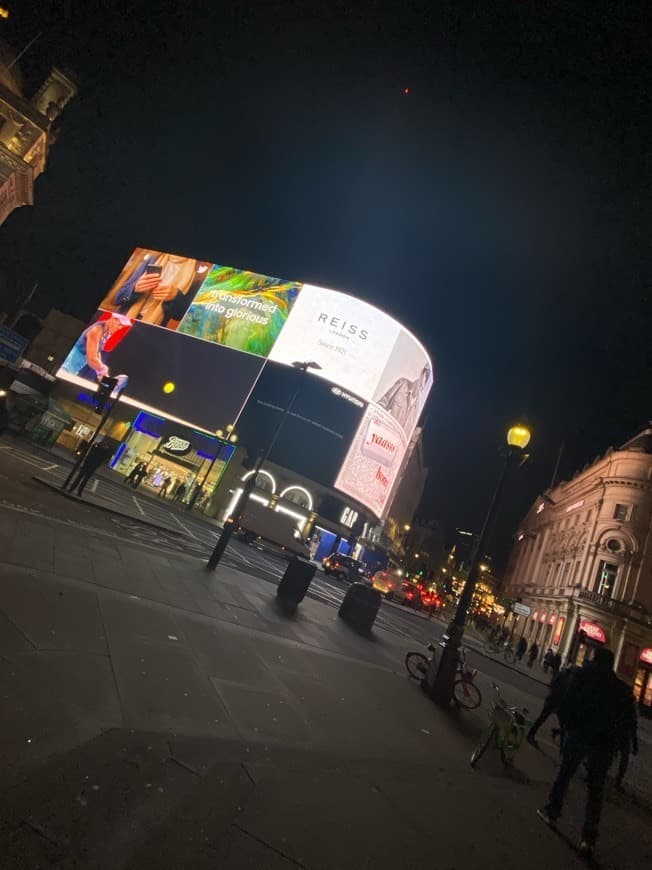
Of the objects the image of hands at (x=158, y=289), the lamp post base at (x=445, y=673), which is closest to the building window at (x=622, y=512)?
the lamp post base at (x=445, y=673)

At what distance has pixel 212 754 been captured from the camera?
3.05 metres

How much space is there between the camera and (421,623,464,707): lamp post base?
7.50m

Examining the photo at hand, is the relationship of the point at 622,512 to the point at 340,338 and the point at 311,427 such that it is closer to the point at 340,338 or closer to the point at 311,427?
the point at 311,427

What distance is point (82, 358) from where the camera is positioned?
4434cm

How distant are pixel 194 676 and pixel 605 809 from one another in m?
6.39

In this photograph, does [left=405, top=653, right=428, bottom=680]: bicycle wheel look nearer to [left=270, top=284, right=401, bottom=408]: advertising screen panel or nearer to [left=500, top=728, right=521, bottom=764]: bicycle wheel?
[left=500, top=728, right=521, bottom=764]: bicycle wheel

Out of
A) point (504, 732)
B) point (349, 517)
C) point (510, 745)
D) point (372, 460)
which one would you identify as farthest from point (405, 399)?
point (504, 732)

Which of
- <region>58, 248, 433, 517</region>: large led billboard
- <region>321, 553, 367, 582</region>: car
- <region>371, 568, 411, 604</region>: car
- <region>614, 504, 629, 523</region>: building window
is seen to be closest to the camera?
<region>321, 553, 367, 582</region>: car

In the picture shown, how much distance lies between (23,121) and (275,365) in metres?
29.7

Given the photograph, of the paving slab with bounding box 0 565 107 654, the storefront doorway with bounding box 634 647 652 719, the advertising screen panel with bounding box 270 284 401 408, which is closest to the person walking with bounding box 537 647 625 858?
the paving slab with bounding box 0 565 107 654

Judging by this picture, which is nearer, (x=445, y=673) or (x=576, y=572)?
(x=445, y=673)

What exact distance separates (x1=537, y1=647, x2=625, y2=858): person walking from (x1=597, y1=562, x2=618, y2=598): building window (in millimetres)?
40002

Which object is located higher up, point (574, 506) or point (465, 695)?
point (574, 506)

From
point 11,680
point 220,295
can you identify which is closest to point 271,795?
point 11,680
